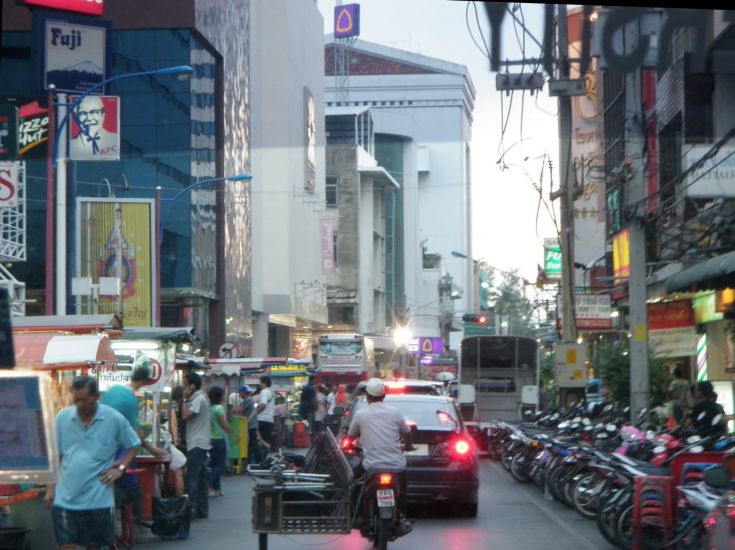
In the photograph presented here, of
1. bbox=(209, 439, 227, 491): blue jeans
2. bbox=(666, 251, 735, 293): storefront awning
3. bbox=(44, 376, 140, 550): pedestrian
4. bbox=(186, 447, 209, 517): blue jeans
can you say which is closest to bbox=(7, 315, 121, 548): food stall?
bbox=(44, 376, 140, 550): pedestrian

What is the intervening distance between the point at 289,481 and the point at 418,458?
446cm

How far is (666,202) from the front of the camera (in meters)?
23.3

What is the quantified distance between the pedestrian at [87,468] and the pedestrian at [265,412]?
17.4 meters

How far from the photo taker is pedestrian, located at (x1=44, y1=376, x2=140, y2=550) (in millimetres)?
8875

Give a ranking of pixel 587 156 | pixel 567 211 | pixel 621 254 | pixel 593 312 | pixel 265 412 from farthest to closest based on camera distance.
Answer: pixel 587 156 < pixel 593 312 < pixel 621 254 < pixel 567 211 < pixel 265 412

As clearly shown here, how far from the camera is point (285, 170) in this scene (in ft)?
186

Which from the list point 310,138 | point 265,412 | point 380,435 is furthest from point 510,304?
point 380,435

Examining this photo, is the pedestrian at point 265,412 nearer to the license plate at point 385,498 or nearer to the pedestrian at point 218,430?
the pedestrian at point 218,430

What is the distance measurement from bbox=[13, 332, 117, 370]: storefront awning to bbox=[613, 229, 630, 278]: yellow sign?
1641 centimetres

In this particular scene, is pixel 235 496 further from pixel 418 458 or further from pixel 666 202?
pixel 666 202

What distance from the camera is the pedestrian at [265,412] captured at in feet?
87.7

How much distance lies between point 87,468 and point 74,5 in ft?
32.7

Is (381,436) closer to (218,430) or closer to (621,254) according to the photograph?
(218,430)

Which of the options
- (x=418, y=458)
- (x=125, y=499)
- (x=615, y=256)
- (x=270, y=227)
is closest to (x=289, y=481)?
(x=125, y=499)
